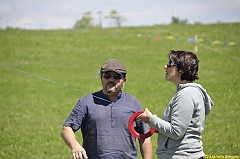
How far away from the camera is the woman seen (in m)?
3.78

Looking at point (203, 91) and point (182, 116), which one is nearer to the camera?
point (182, 116)

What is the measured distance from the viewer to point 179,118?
3770 millimetres

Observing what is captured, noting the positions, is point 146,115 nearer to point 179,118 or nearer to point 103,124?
point 179,118

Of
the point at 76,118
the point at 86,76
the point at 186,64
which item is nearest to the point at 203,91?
the point at 186,64

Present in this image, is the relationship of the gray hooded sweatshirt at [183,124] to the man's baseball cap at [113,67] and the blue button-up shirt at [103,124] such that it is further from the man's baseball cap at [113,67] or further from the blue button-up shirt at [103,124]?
the man's baseball cap at [113,67]

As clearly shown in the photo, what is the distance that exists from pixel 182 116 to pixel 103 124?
80 cm

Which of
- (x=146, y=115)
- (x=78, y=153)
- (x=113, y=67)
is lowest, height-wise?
(x=78, y=153)

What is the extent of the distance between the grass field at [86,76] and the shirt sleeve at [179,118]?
1.40m

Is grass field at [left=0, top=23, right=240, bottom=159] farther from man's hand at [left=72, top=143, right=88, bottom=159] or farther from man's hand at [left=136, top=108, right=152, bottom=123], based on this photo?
man's hand at [left=136, top=108, right=152, bottom=123]

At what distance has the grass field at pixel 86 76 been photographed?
9578 mm

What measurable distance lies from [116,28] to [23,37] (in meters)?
6.01

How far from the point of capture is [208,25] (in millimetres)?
28422

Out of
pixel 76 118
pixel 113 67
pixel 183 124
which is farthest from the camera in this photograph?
pixel 113 67

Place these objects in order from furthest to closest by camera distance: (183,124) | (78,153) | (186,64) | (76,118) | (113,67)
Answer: (113,67)
(76,118)
(78,153)
(186,64)
(183,124)
